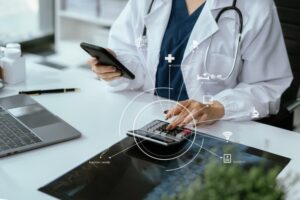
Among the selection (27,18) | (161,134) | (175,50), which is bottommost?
(27,18)

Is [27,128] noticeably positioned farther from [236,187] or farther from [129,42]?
[236,187]

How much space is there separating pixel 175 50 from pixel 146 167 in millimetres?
536

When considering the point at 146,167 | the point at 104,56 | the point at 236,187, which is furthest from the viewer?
the point at 104,56

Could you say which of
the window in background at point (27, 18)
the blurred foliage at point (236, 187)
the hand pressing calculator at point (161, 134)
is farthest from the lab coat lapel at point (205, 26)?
the window in background at point (27, 18)

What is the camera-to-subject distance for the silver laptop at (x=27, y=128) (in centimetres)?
96

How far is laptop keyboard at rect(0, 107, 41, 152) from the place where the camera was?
0.95 metres

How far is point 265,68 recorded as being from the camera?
126 cm

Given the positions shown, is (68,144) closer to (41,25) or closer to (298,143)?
(298,143)

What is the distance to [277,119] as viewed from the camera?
1.35 meters

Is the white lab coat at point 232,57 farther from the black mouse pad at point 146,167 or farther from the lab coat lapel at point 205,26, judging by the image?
the black mouse pad at point 146,167

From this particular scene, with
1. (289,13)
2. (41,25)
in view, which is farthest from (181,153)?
(41,25)

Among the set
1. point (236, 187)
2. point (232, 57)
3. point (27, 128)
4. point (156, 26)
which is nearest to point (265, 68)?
point (232, 57)

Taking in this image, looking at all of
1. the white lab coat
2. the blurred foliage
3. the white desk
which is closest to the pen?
the white desk

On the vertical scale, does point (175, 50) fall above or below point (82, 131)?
above
